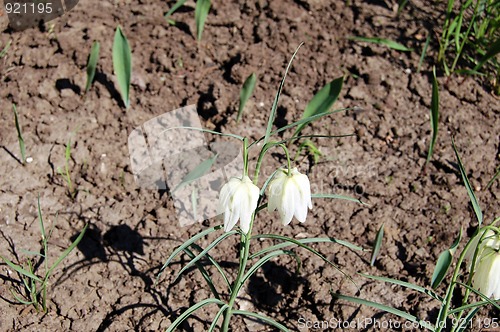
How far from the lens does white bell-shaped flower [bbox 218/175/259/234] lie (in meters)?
1.63

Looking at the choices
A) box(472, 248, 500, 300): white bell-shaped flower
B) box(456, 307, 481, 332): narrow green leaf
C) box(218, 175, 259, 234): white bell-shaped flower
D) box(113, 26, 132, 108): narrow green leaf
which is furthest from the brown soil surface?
box(218, 175, 259, 234): white bell-shaped flower

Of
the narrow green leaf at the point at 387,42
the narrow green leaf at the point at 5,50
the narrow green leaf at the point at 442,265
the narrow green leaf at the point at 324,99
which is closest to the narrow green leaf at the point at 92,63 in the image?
the narrow green leaf at the point at 5,50

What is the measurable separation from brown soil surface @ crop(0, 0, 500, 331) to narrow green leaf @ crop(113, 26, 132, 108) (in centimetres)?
12

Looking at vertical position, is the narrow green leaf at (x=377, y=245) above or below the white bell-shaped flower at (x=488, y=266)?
below

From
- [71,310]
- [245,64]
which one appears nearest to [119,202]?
[71,310]

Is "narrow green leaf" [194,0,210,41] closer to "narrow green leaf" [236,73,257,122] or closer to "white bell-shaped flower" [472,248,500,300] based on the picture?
"narrow green leaf" [236,73,257,122]

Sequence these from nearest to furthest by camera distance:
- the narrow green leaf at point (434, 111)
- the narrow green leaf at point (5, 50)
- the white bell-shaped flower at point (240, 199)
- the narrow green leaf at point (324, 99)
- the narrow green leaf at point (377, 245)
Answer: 1. the white bell-shaped flower at point (240, 199)
2. the narrow green leaf at point (377, 245)
3. the narrow green leaf at point (434, 111)
4. the narrow green leaf at point (324, 99)
5. the narrow green leaf at point (5, 50)

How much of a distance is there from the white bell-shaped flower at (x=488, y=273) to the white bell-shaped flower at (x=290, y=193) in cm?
49

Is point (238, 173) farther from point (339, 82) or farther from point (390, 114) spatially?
point (390, 114)

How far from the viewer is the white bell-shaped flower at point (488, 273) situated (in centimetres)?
169

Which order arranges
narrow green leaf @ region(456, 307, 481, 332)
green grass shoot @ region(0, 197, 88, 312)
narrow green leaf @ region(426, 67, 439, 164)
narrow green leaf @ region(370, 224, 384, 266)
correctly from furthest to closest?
1. narrow green leaf @ region(426, 67, 439, 164)
2. narrow green leaf @ region(370, 224, 384, 266)
3. green grass shoot @ region(0, 197, 88, 312)
4. narrow green leaf @ region(456, 307, 481, 332)

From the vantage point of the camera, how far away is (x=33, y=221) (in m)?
2.31

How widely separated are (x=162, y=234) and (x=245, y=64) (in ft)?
2.98

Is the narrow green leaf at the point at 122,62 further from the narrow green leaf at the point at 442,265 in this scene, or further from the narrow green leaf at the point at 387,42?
the narrow green leaf at the point at 442,265
